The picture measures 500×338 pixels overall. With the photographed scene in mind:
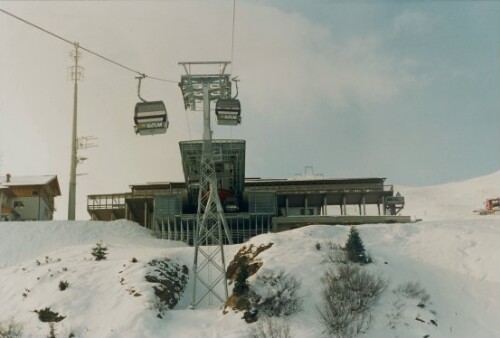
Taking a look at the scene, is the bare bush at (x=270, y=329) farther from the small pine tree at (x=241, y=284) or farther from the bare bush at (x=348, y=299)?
the small pine tree at (x=241, y=284)

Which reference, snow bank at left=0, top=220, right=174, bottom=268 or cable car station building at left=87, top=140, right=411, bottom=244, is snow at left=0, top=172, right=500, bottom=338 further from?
cable car station building at left=87, top=140, right=411, bottom=244

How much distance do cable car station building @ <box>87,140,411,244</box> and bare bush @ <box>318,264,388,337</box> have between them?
78.1 feet

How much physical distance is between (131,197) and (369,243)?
3519 centimetres

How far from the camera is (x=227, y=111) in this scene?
33.9 metres

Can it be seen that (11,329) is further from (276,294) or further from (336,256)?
(336,256)

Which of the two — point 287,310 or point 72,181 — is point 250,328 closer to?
point 287,310

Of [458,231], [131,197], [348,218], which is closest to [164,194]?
[131,197]

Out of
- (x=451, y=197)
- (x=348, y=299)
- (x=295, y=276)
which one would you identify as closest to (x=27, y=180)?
(x=295, y=276)

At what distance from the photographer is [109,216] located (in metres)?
78.8

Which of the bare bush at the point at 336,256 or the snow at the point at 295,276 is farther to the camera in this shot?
the bare bush at the point at 336,256

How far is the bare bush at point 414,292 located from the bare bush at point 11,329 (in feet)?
74.3

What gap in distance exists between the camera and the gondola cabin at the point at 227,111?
33844 millimetres

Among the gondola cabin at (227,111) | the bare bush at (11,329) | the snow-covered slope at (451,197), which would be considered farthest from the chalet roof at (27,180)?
the snow-covered slope at (451,197)

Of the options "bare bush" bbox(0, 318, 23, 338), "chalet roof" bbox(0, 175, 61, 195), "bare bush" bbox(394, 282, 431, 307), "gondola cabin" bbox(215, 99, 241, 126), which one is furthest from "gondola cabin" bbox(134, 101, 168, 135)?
"chalet roof" bbox(0, 175, 61, 195)
